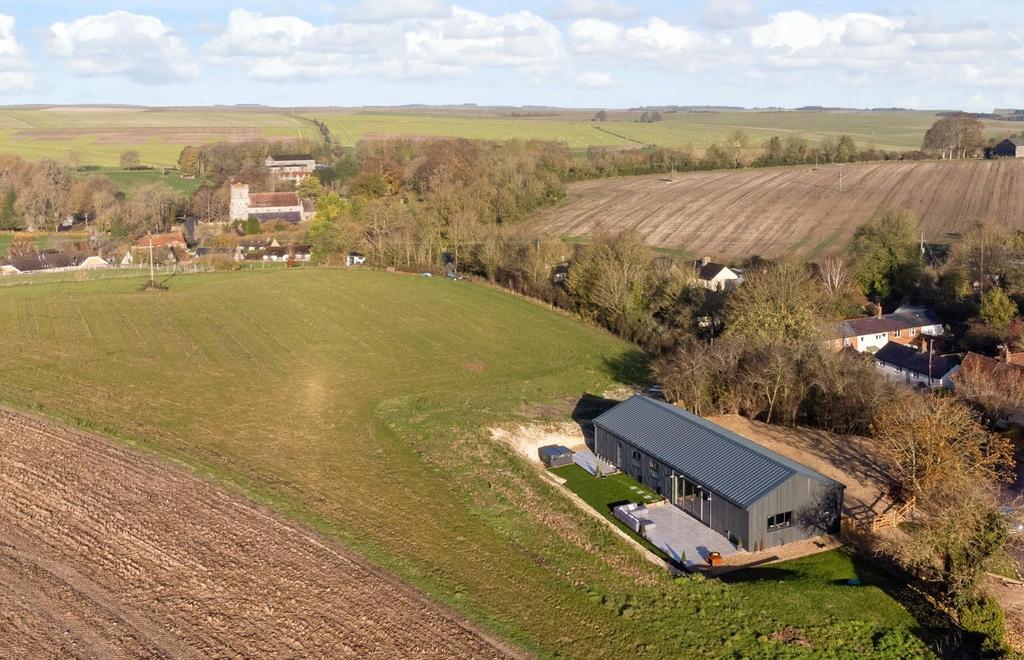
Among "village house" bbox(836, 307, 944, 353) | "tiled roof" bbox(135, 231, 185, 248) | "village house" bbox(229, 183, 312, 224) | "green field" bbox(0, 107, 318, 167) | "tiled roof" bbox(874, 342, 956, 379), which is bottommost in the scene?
"tiled roof" bbox(874, 342, 956, 379)

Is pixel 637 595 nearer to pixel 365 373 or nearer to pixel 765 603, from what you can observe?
pixel 765 603

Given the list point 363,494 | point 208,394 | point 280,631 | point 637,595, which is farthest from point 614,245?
point 280,631

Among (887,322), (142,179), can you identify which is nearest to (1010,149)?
(887,322)

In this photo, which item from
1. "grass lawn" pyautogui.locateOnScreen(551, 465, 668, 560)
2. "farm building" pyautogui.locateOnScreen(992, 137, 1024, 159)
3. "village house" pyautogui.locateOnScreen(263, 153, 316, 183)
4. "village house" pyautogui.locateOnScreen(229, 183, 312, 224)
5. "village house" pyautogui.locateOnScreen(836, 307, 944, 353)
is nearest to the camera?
"grass lawn" pyautogui.locateOnScreen(551, 465, 668, 560)

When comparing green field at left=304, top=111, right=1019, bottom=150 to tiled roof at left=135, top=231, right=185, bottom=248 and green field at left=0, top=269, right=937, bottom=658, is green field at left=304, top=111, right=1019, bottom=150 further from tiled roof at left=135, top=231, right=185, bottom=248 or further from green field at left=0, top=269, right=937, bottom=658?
green field at left=0, top=269, right=937, bottom=658

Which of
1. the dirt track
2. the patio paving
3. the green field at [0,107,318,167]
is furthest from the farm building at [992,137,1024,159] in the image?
the green field at [0,107,318,167]

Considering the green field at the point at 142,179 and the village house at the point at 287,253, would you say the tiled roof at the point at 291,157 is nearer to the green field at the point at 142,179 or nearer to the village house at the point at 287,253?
the green field at the point at 142,179
